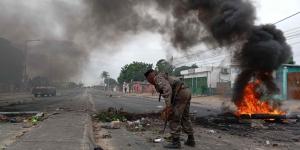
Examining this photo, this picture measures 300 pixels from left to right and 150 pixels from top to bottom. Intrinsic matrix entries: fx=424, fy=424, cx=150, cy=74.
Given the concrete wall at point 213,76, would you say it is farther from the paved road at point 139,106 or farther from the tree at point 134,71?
the tree at point 134,71

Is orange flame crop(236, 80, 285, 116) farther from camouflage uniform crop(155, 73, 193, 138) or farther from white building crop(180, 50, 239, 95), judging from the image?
white building crop(180, 50, 239, 95)

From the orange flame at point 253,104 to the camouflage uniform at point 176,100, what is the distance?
7163mm

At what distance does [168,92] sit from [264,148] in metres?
2.30

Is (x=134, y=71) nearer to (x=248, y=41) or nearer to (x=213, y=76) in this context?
(x=213, y=76)

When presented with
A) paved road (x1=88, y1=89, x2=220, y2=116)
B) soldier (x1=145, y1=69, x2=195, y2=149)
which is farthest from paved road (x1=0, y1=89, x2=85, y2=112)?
soldier (x1=145, y1=69, x2=195, y2=149)

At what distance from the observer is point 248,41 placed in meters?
15.1

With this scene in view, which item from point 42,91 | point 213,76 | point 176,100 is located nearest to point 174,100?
point 176,100

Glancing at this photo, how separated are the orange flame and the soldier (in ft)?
23.5

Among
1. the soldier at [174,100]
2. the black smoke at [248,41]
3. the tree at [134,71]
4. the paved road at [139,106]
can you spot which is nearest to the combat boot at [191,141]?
the soldier at [174,100]

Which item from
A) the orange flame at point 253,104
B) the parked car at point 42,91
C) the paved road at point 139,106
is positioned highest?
the parked car at point 42,91

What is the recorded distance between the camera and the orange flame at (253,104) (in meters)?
14.8

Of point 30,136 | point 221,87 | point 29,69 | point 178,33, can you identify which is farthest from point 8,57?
point 30,136

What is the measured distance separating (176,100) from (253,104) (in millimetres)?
7801

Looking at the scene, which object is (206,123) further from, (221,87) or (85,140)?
(221,87)
